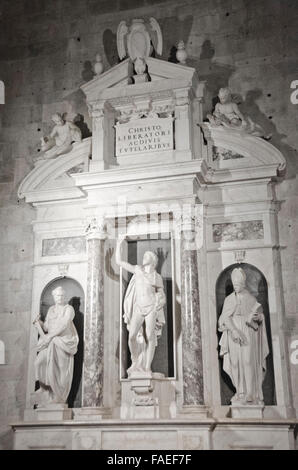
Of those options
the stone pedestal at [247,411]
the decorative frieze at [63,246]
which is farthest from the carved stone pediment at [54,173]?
the stone pedestal at [247,411]

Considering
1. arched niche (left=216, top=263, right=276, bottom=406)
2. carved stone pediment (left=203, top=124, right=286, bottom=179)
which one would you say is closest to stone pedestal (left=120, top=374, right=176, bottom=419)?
arched niche (left=216, top=263, right=276, bottom=406)

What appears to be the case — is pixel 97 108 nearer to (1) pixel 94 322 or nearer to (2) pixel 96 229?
(2) pixel 96 229

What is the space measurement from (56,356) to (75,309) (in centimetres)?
92

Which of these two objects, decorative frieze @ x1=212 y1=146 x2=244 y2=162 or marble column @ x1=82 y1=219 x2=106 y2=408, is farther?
decorative frieze @ x1=212 y1=146 x2=244 y2=162

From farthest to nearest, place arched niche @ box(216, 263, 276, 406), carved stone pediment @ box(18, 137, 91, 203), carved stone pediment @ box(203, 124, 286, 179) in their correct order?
carved stone pediment @ box(18, 137, 91, 203)
carved stone pediment @ box(203, 124, 286, 179)
arched niche @ box(216, 263, 276, 406)

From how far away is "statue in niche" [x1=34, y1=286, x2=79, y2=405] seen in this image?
9.40 metres

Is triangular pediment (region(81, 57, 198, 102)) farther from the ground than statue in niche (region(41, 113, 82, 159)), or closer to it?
farther from the ground

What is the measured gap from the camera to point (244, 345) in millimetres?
8867

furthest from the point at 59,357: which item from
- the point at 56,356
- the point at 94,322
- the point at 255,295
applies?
the point at 255,295

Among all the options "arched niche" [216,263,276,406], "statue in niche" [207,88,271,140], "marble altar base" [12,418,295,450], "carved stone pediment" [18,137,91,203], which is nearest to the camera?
"marble altar base" [12,418,295,450]

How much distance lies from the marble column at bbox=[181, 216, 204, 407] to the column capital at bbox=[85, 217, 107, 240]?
4.27 feet

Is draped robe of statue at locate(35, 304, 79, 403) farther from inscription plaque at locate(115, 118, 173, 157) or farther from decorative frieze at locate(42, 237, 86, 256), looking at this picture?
inscription plaque at locate(115, 118, 173, 157)

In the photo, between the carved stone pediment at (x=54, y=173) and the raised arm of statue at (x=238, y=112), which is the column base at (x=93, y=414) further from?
the raised arm of statue at (x=238, y=112)
